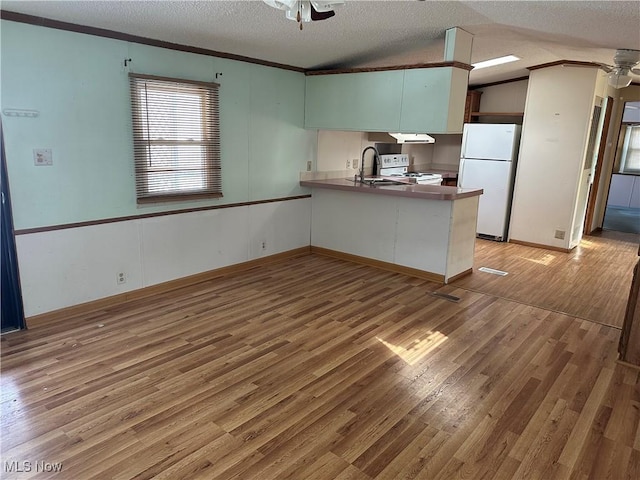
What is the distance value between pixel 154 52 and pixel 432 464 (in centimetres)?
371

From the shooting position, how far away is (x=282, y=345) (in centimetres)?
317

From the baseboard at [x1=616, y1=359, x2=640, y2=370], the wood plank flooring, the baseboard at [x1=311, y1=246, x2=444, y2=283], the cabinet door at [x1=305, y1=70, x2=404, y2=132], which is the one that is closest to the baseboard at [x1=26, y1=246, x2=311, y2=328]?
the baseboard at [x1=311, y1=246, x2=444, y2=283]

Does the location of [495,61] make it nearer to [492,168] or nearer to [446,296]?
[492,168]

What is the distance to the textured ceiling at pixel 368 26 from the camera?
3.06 meters

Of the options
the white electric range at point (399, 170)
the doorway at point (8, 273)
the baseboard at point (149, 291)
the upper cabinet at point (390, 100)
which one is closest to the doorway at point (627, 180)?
the white electric range at point (399, 170)

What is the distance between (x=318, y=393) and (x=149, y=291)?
218cm

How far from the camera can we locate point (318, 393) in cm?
260

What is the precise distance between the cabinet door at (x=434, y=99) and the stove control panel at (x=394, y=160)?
6.33ft

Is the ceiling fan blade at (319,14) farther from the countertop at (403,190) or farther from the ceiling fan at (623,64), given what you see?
the ceiling fan at (623,64)

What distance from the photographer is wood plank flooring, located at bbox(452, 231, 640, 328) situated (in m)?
4.13

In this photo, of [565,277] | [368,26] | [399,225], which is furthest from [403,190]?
[565,277]

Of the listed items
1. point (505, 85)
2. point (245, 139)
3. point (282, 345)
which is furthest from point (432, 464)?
point (505, 85)

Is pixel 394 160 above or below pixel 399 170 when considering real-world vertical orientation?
above

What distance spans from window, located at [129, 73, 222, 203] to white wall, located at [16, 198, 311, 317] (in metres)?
0.28
